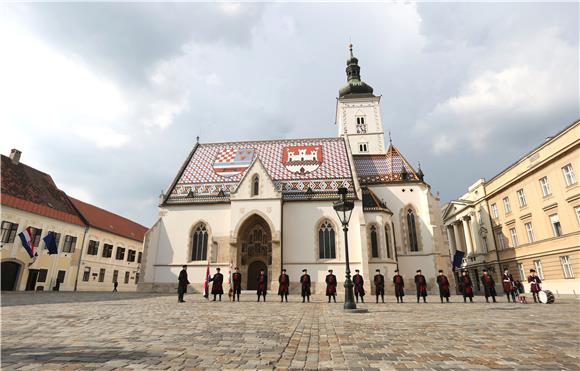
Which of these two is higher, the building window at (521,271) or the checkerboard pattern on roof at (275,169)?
the checkerboard pattern on roof at (275,169)

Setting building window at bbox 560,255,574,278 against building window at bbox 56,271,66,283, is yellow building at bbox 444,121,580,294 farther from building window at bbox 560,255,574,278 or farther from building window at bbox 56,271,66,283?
building window at bbox 56,271,66,283

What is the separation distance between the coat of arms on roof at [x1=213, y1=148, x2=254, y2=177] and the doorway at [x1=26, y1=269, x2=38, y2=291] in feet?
59.4

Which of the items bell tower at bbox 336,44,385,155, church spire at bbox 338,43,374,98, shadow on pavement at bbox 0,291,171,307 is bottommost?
shadow on pavement at bbox 0,291,171,307

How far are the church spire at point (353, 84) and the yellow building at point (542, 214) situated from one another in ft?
70.8

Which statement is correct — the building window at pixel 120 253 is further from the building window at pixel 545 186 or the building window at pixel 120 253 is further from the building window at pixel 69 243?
the building window at pixel 545 186

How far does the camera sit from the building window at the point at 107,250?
117ft

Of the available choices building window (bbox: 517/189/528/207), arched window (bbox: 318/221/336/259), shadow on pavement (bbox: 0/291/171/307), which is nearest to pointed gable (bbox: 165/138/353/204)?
arched window (bbox: 318/221/336/259)

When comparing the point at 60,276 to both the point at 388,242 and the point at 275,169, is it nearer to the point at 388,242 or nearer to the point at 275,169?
the point at 275,169

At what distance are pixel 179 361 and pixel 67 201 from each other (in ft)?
123

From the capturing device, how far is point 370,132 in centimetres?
4172

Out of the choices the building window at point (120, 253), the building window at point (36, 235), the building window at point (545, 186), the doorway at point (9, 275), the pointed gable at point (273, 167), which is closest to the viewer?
the building window at point (545, 186)

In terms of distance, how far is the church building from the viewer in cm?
2560

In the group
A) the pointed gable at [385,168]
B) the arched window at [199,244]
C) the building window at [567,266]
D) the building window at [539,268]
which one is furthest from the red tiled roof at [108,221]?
the building window at [567,266]

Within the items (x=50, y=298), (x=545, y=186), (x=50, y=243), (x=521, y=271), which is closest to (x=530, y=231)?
(x=521, y=271)
